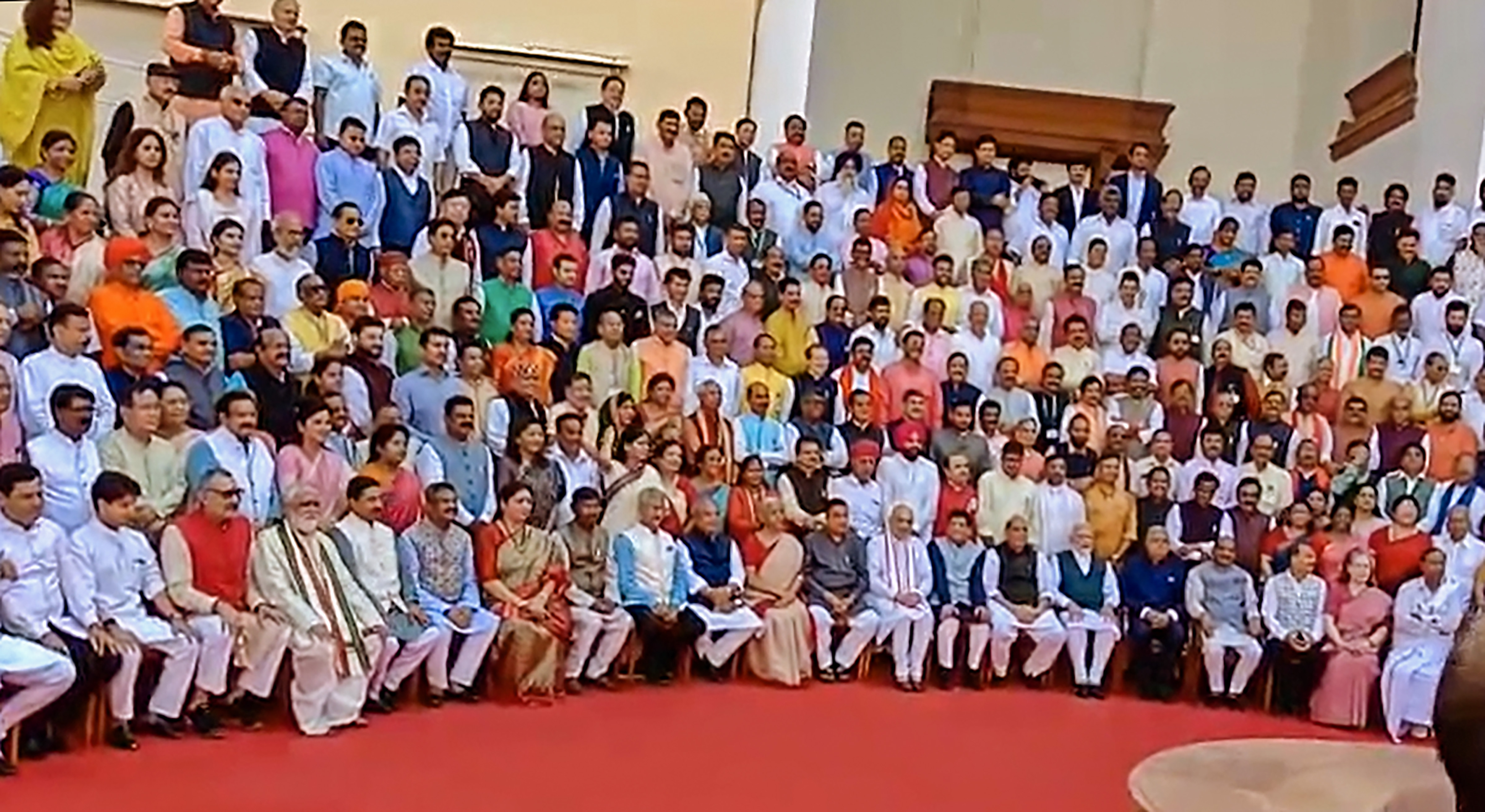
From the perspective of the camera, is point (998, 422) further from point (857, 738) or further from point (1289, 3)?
point (1289, 3)

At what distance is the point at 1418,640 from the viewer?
384 inches

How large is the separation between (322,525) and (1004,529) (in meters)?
4.22

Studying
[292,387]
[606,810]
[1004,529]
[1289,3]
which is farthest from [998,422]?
[1289,3]

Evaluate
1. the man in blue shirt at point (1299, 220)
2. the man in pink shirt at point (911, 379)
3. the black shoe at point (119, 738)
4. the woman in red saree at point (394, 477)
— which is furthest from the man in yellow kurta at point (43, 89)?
the man in blue shirt at point (1299, 220)

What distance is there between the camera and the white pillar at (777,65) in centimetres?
1304

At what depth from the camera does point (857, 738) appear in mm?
7762

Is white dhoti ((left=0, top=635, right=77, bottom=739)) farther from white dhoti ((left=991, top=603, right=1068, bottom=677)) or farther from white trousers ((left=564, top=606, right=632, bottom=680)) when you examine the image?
white dhoti ((left=991, top=603, right=1068, bottom=677))

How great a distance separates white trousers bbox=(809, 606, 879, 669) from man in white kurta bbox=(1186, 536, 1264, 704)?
72.5 inches

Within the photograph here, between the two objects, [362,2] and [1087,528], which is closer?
[1087,528]

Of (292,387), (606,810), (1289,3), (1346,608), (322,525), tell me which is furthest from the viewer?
(1289,3)

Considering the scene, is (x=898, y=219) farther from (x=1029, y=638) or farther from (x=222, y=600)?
(x=222, y=600)

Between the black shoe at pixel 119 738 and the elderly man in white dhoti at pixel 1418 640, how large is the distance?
242 inches

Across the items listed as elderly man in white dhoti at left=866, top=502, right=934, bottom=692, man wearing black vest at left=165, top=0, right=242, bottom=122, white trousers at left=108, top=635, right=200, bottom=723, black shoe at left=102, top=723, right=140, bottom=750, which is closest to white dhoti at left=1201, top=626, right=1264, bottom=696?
elderly man in white dhoti at left=866, top=502, right=934, bottom=692

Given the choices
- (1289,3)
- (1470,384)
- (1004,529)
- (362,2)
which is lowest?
(1004,529)
